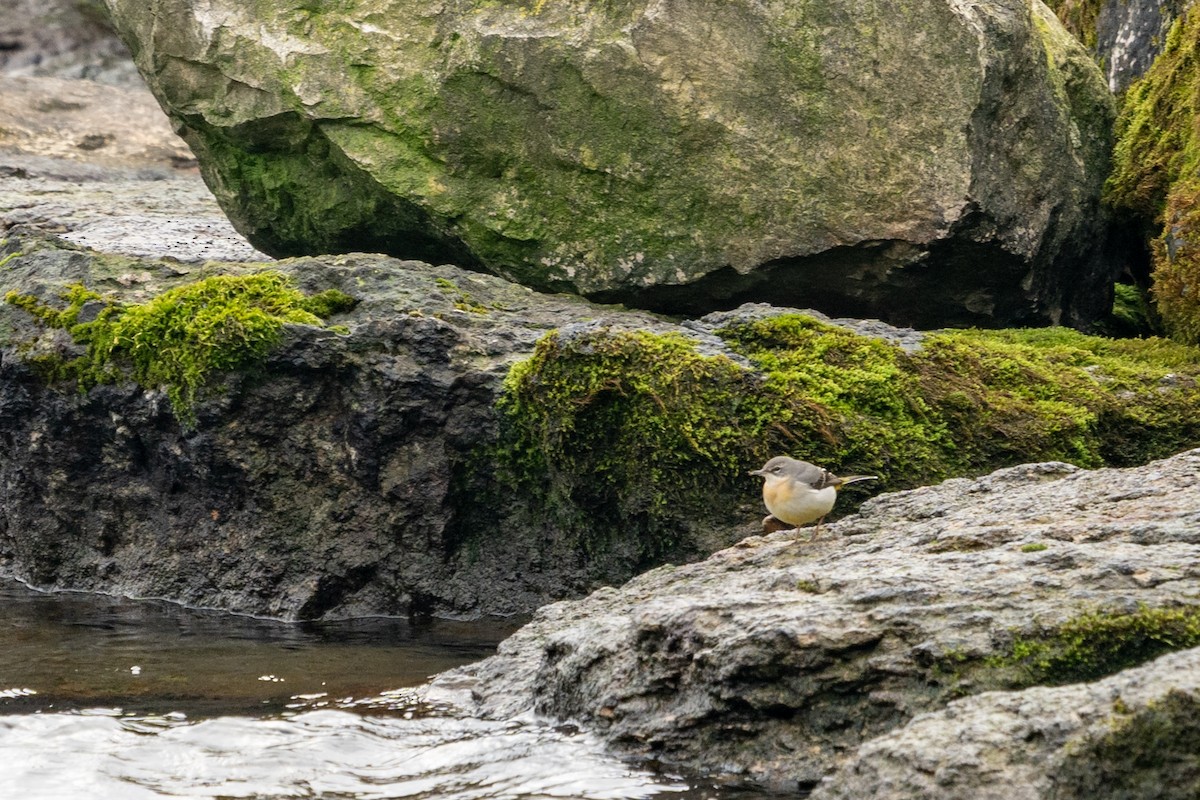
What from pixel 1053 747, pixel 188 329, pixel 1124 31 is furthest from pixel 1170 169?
pixel 1053 747

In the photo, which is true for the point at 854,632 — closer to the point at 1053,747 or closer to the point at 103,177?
the point at 1053,747

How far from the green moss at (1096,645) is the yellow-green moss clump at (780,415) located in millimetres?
2615

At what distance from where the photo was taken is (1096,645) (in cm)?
372

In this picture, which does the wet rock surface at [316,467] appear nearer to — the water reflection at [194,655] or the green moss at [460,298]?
the green moss at [460,298]

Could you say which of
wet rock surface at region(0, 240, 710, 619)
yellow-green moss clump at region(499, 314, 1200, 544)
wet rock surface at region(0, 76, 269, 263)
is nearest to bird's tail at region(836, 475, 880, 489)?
yellow-green moss clump at region(499, 314, 1200, 544)

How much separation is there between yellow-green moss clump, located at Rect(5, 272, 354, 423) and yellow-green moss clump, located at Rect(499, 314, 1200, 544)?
1286mm

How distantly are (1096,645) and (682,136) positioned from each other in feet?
15.1

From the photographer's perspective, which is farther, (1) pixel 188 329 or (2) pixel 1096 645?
(1) pixel 188 329

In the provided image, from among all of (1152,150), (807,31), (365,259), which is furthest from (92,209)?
(1152,150)

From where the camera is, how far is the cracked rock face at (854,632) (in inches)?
152

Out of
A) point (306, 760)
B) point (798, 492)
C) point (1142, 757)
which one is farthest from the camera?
point (798, 492)

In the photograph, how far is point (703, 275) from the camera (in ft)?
25.6

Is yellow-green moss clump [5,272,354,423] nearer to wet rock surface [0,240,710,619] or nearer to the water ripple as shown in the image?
wet rock surface [0,240,710,619]

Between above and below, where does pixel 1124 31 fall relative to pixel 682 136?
above
